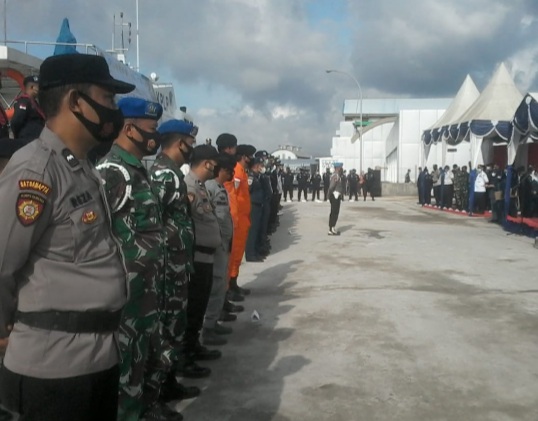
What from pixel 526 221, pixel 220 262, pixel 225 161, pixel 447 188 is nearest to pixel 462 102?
pixel 447 188

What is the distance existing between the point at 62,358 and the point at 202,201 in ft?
9.41

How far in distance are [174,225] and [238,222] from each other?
12.9ft

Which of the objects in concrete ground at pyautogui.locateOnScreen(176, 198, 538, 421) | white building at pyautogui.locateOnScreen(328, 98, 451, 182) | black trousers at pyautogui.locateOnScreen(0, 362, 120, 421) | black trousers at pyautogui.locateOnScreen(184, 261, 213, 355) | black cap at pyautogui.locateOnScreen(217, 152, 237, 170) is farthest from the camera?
white building at pyautogui.locateOnScreen(328, 98, 451, 182)

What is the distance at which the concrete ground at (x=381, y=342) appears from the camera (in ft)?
13.9

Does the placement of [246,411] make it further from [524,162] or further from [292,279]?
[524,162]

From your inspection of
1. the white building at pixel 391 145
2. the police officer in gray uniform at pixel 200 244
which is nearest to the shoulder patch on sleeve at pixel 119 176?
the police officer in gray uniform at pixel 200 244

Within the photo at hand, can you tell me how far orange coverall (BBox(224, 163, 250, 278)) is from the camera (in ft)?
24.6

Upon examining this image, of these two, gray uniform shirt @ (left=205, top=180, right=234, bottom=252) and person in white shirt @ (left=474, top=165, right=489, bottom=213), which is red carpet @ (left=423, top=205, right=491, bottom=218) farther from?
gray uniform shirt @ (left=205, top=180, right=234, bottom=252)

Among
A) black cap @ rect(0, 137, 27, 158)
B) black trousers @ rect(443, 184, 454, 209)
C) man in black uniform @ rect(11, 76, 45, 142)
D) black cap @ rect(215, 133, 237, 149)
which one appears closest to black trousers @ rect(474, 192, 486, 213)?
black trousers @ rect(443, 184, 454, 209)

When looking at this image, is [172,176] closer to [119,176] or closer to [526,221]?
[119,176]

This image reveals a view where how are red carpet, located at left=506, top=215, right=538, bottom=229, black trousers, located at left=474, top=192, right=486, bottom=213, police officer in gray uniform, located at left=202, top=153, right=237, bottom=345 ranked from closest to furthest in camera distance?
1. police officer in gray uniform, located at left=202, top=153, right=237, bottom=345
2. red carpet, located at left=506, top=215, right=538, bottom=229
3. black trousers, located at left=474, top=192, right=486, bottom=213

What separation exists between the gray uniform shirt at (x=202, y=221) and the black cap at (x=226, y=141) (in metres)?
1.70

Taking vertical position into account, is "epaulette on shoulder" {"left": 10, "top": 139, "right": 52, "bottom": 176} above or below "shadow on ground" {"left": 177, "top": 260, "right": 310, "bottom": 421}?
above

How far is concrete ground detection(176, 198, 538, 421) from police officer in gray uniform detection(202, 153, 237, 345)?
202 mm
